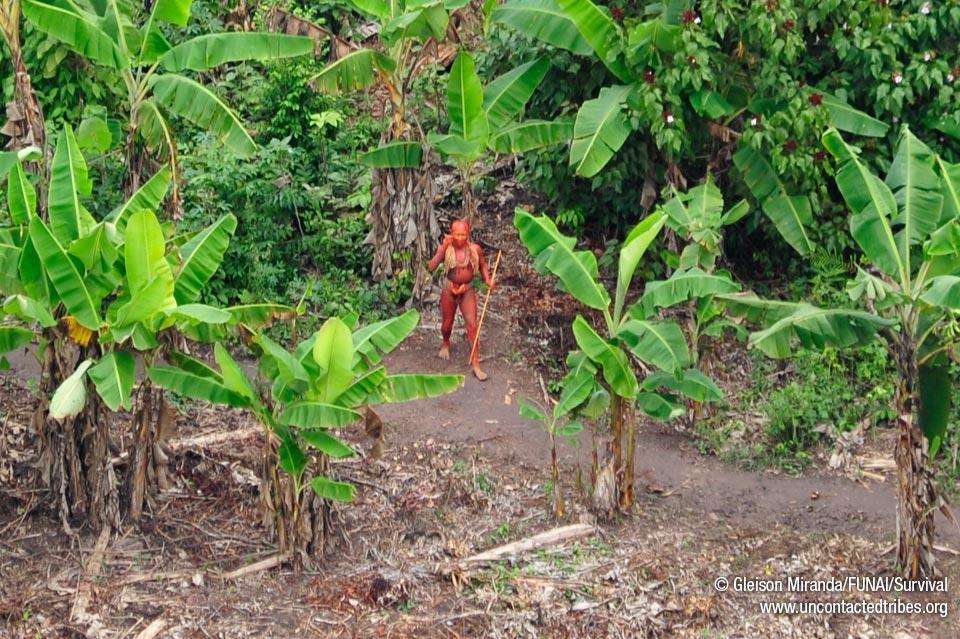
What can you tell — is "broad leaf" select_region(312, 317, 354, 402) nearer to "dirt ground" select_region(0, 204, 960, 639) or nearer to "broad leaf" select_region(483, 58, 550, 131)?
"dirt ground" select_region(0, 204, 960, 639)

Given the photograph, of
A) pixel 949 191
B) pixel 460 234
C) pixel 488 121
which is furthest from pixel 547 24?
pixel 949 191

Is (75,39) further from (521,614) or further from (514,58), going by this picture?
(521,614)

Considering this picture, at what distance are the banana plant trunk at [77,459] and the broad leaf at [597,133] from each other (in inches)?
205

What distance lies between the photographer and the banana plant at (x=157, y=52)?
11.1 metres

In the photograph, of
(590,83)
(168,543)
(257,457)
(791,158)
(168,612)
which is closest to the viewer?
(168,612)

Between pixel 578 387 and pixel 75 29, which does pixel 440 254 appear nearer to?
pixel 578 387

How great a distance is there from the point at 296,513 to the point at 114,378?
5.99 ft

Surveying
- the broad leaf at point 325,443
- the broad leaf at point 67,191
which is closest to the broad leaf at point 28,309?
the broad leaf at point 67,191

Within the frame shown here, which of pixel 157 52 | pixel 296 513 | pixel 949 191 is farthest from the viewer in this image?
pixel 157 52

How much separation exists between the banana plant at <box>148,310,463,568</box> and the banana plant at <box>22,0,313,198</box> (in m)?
2.75

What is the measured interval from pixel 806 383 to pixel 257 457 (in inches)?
221

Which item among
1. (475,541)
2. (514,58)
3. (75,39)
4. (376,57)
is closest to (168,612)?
(475,541)

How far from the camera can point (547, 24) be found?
43.0 feet

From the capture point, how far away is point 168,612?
10.1 meters
